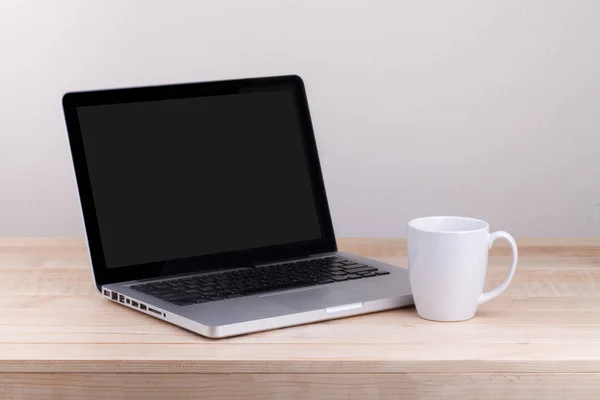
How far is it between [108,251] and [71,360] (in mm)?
244

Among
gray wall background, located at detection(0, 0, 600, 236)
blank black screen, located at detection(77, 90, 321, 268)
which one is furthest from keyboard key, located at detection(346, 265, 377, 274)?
gray wall background, located at detection(0, 0, 600, 236)

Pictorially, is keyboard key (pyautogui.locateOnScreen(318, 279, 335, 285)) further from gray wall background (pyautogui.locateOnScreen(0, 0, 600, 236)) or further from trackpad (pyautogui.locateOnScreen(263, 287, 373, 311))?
gray wall background (pyautogui.locateOnScreen(0, 0, 600, 236))

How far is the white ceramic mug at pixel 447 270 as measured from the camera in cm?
85

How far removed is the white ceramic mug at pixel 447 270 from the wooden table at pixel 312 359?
0.02 metres

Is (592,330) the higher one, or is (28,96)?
(28,96)

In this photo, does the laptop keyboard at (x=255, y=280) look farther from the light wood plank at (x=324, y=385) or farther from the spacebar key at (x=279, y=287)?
the light wood plank at (x=324, y=385)

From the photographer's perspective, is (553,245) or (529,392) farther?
(553,245)

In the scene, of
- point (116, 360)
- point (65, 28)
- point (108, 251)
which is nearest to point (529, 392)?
point (116, 360)

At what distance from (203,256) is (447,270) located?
12.6 inches

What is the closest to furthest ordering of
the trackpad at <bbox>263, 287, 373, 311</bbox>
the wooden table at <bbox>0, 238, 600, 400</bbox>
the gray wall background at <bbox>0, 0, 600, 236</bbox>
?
the wooden table at <bbox>0, 238, 600, 400</bbox> < the trackpad at <bbox>263, 287, 373, 311</bbox> < the gray wall background at <bbox>0, 0, 600, 236</bbox>

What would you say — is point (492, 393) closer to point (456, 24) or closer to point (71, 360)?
point (71, 360)

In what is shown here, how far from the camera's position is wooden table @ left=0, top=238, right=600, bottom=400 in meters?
0.75

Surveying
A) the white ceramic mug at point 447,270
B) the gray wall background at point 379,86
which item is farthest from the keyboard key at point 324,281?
the gray wall background at point 379,86

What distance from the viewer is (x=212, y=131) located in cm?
108
